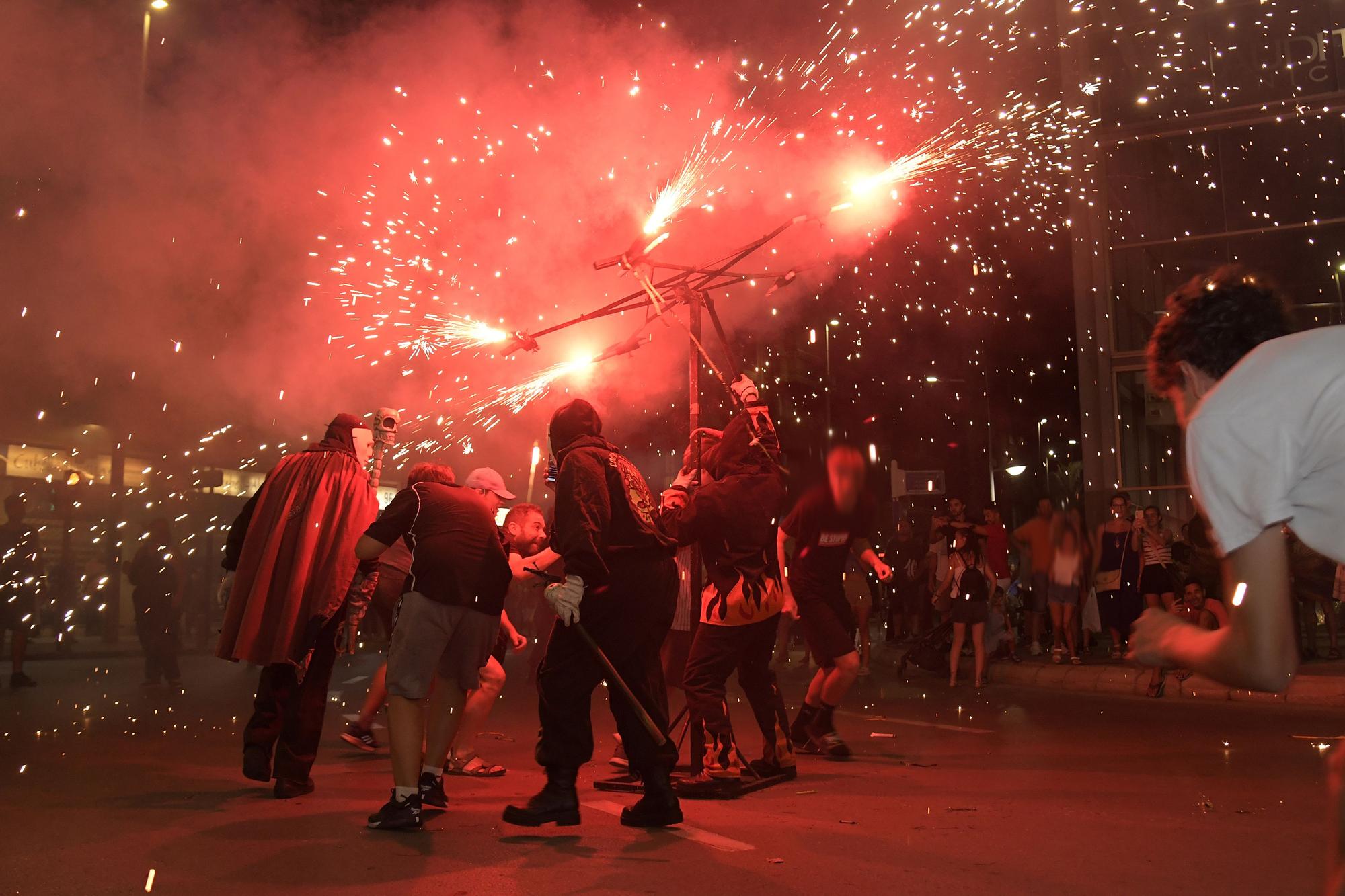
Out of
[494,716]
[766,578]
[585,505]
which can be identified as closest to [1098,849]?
[766,578]

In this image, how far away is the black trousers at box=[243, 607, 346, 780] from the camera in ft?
16.3

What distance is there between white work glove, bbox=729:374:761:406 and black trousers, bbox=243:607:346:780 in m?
2.31

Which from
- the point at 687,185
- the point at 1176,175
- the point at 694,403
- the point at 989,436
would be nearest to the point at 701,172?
the point at 687,185

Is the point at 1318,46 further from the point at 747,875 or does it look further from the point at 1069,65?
the point at 747,875

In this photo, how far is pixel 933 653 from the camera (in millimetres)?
11680

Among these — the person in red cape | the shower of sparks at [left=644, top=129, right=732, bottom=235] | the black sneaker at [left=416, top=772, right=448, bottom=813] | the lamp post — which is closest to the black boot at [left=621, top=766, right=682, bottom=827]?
the black sneaker at [left=416, top=772, right=448, bottom=813]

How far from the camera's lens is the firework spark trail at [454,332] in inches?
462

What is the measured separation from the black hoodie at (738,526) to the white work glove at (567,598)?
38.8 inches

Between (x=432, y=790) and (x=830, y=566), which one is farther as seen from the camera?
(x=830, y=566)

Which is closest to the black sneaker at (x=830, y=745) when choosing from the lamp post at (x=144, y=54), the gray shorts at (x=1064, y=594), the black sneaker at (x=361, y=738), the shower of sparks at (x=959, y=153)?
the black sneaker at (x=361, y=738)

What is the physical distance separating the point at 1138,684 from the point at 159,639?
9.74 metres

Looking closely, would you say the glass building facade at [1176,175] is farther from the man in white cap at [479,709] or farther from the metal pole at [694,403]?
the man in white cap at [479,709]

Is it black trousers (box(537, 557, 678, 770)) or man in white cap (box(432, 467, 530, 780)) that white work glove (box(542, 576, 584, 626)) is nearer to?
black trousers (box(537, 557, 678, 770))

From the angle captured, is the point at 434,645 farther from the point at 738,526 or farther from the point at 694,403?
the point at 694,403
